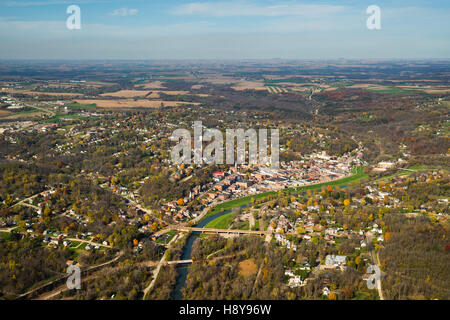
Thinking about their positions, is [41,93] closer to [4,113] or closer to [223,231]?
[4,113]

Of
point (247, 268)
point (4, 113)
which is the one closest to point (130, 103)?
point (4, 113)

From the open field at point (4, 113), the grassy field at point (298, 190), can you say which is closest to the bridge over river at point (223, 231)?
the grassy field at point (298, 190)

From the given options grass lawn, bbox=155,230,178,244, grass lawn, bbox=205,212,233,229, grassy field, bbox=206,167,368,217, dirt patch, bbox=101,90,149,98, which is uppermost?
dirt patch, bbox=101,90,149,98

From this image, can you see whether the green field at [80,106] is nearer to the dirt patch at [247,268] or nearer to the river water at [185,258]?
the river water at [185,258]

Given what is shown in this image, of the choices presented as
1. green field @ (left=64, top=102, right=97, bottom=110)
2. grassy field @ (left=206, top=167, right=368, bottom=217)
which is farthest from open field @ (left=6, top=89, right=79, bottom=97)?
grassy field @ (left=206, top=167, right=368, bottom=217)

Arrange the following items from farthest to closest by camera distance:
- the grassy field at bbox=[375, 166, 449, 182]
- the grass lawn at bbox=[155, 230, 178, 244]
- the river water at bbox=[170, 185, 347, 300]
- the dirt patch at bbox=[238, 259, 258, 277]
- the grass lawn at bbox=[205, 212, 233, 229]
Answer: the grassy field at bbox=[375, 166, 449, 182] < the grass lawn at bbox=[205, 212, 233, 229] < the grass lawn at bbox=[155, 230, 178, 244] < the dirt patch at bbox=[238, 259, 258, 277] < the river water at bbox=[170, 185, 347, 300]

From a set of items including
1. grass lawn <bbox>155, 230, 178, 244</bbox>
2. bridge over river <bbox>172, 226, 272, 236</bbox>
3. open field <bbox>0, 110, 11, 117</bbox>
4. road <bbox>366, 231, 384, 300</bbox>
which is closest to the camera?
road <bbox>366, 231, 384, 300</bbox>

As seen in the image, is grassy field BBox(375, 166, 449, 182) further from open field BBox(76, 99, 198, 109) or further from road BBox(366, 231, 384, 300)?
open field BBox(76, 99, 198, 109)

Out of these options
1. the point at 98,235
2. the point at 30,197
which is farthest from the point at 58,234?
the point at 30,197
